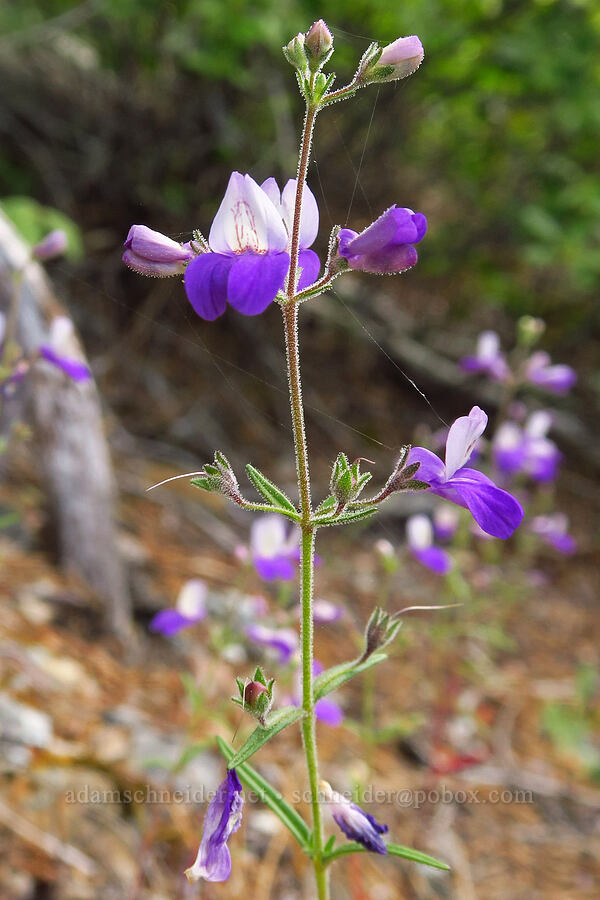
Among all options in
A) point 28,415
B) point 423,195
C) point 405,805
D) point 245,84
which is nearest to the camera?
point 405,805

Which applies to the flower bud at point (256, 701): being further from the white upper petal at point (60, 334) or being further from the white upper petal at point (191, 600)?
the white upper petal at point (60, 334)

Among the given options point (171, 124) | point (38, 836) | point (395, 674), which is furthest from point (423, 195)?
point (38, 836)

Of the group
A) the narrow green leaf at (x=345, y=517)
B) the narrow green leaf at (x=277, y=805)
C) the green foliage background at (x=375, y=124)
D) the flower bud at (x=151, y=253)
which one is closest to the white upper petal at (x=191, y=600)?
the narrow green leaf at (x=277, y=805)

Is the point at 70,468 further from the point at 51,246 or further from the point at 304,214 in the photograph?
the point at 304,214

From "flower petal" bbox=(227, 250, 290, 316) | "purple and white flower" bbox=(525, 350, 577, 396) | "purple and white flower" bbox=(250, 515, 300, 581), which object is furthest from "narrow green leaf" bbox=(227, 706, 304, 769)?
"purple and white flower" bbox=(525, 350, 577, 396)

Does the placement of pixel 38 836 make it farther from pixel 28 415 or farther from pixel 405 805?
pixel 28 415

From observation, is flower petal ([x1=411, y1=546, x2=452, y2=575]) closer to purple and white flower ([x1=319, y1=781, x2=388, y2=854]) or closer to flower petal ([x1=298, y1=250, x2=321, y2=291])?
purple and white flower ([x1=319, y1=781, x2=388, y2=854])
